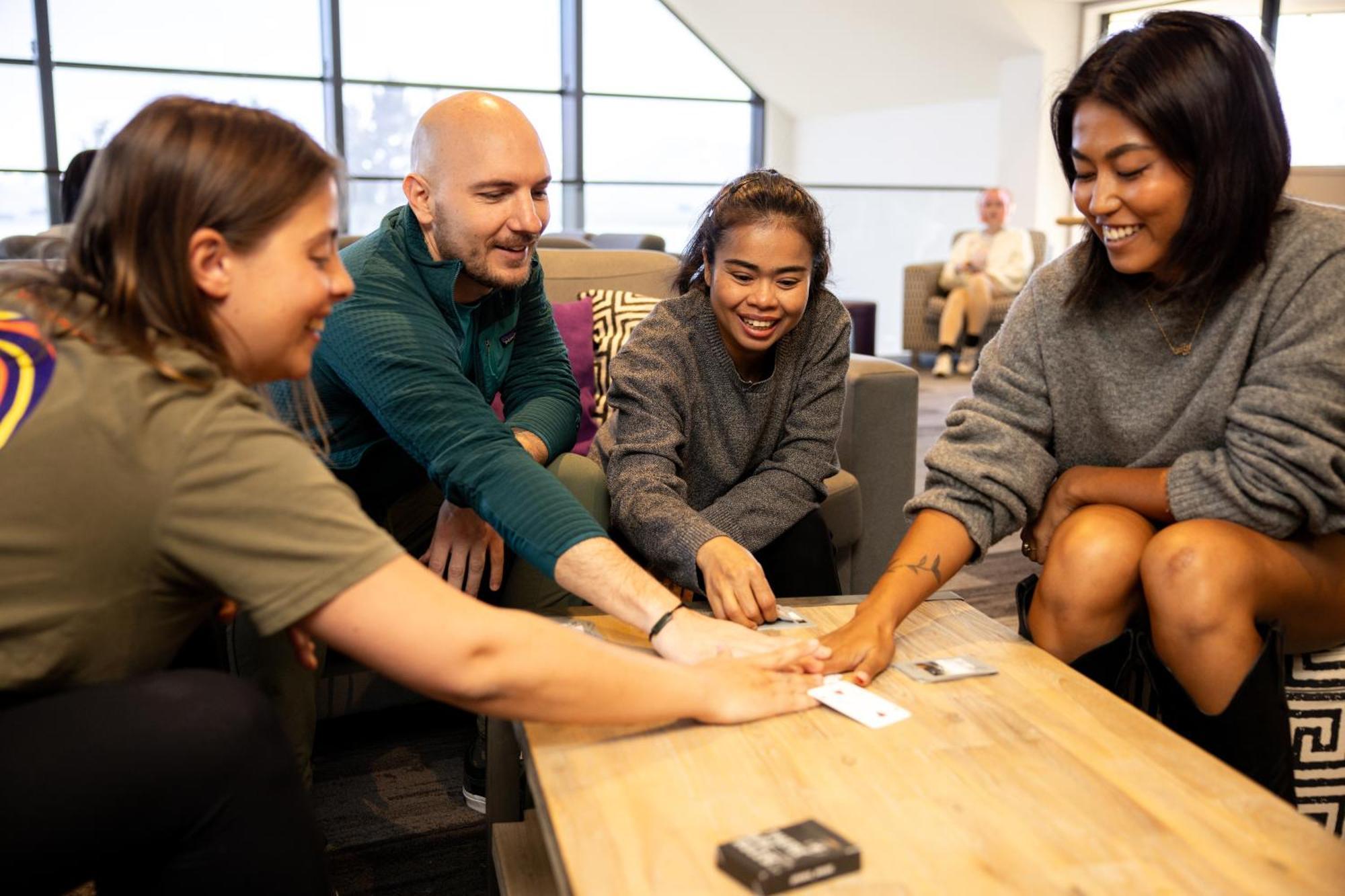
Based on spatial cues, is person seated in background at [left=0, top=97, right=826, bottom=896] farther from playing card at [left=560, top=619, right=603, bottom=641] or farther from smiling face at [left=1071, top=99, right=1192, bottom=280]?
smiling face at [left=1071, top=99, right=1192, bottom=280]

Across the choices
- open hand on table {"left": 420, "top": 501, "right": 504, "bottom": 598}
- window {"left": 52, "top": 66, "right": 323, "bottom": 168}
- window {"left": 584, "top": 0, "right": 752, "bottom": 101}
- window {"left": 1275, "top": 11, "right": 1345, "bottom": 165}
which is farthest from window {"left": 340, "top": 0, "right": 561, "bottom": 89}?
open hand on table {"left": 420, "top": 501, "right": 504, "bottom": 598}

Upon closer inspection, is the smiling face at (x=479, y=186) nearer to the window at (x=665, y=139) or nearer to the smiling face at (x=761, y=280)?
the smiling face at (x=761, y=280)

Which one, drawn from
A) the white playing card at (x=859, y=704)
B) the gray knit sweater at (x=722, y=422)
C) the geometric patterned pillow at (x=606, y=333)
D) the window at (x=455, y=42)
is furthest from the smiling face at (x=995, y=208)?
the white playing card at (x=859, y=704)

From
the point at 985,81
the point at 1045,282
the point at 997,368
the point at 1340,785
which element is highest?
the point at 985,81

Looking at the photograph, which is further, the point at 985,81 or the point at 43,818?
the point at 985,81

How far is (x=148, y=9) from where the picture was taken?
7.55 meters

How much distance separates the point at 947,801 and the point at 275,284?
0.75 m

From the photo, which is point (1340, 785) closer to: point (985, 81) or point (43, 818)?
point (43, 818)

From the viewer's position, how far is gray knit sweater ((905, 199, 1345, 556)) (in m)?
1.40

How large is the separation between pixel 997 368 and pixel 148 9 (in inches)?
296

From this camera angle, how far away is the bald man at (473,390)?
1.41 meters

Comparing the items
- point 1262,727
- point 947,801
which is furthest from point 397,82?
point 947,801

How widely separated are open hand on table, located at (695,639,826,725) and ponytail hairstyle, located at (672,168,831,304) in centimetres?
80

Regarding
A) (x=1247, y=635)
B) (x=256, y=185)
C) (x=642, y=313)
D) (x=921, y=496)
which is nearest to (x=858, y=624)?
(x=921, y=496)
